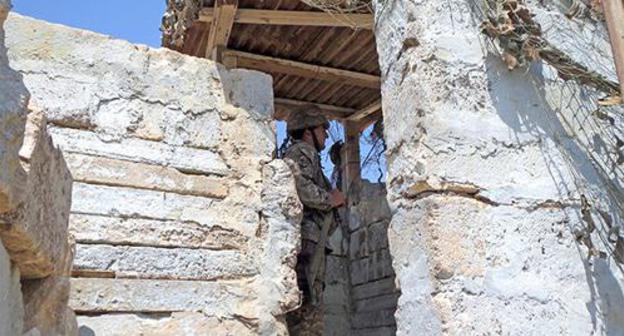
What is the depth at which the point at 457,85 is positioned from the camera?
2.12 m

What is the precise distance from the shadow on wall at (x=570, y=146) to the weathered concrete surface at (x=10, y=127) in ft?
4.80

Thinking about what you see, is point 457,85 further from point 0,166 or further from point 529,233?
point 0,166

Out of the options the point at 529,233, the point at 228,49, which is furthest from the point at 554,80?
the point at 228,49

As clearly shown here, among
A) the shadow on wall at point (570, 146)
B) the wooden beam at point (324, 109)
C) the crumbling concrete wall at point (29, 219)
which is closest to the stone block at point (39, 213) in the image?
the crumbling concrete wall at point (29, 219)

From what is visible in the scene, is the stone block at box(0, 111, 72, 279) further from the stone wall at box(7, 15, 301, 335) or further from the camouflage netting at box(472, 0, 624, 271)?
the camouflage netting at box(472, 0, 624, 271)

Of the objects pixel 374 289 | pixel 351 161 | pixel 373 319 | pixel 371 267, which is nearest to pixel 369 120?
pixel 351 161

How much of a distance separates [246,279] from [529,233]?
134cm

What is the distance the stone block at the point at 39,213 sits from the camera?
51.0 inches

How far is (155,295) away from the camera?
2.70 meters

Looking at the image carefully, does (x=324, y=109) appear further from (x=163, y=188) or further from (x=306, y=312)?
(x=163, y=188)

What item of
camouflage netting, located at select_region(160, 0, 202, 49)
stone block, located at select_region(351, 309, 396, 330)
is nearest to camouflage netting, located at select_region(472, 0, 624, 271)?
camouflage netting, located at select_region(160, 0, 202, 49)

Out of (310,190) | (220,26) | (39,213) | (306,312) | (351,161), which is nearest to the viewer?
(39,213)

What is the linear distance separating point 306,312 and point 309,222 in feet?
1.75

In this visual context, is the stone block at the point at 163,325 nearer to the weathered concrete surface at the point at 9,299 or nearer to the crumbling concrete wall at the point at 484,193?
the crumbling concrete wall at the point at 484,193
